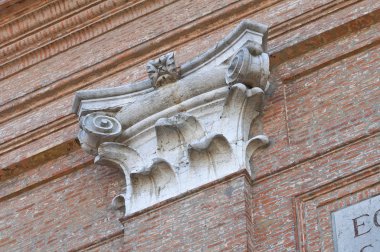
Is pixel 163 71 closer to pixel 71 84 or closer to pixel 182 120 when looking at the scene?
pixel 182 120

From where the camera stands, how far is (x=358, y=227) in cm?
1095

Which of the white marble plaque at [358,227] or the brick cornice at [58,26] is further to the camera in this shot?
the brick cornice at [58,26]

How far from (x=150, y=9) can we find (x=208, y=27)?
954mm

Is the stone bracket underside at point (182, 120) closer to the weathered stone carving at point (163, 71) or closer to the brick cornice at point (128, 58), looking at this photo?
the weathered stone carving at point (163, 71)

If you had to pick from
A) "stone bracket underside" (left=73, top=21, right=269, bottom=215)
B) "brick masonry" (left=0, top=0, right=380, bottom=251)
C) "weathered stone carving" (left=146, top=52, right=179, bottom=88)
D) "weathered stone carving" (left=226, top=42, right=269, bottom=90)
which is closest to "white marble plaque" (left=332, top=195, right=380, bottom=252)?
"brick masonry" (left=0, top=0, right=380, bottom=251)

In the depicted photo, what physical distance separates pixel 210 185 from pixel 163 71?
1449 mm

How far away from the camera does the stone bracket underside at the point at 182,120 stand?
1219 centimetres

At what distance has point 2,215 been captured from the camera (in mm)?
13500

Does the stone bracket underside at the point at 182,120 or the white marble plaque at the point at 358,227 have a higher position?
the stone bracket underside at the point at 182,120

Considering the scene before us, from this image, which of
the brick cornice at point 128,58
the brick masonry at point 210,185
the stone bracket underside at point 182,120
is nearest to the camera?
the brick masonry at point 210,185

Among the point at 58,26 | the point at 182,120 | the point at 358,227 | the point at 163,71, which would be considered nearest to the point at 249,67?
the point at 182,120

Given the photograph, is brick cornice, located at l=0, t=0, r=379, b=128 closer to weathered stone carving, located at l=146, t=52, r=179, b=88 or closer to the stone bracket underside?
the stone bracket underside

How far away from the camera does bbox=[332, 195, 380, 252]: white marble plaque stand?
35.3 feet

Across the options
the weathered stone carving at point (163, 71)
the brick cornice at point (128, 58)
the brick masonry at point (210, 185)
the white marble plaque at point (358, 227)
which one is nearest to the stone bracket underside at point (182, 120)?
the weathered stone carving at point (163, 71)
